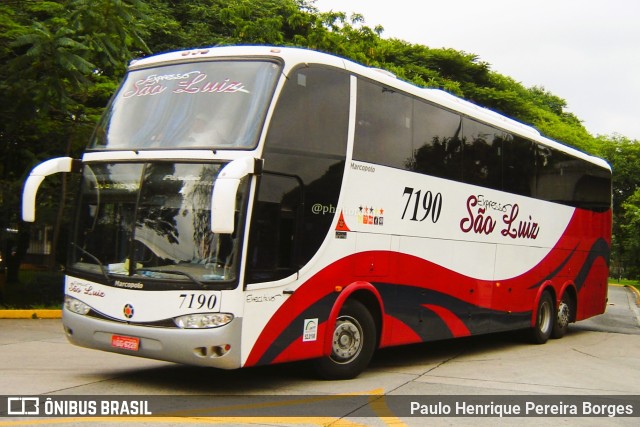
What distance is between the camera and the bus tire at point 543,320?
1534 centimetres

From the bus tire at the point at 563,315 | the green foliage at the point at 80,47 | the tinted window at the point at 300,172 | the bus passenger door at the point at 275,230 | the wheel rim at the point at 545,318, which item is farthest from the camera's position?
the bus tire at the point at 563,315

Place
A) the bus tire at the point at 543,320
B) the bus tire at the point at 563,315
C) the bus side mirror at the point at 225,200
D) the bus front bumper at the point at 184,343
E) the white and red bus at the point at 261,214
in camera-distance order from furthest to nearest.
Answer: the bus tire at the point at 563,315 → the bus tire at the point at 543,320 → the white and red bus at the point at 261,214 → the bus front bumper at the point at 184,343 → the bus side mirror at the point at 225,200

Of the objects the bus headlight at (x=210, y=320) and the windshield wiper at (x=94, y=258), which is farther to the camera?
the windshield wiper at (x=94, y=258)

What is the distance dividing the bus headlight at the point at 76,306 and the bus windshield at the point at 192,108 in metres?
1.76

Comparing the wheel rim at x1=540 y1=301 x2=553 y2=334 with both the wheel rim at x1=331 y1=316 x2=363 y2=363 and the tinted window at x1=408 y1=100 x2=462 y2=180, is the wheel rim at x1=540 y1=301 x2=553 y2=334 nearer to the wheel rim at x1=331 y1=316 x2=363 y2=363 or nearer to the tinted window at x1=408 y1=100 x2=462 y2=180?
the tinted window at x1=408 y1=100 x2=462 y2=180

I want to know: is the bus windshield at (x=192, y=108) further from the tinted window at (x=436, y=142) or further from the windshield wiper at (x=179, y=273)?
the tinted window at (x=436, y=142)

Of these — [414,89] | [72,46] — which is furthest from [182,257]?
[72,46]

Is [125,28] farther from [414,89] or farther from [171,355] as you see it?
[171,355]

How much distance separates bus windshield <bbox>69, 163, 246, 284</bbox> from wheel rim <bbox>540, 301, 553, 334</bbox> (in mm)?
9297

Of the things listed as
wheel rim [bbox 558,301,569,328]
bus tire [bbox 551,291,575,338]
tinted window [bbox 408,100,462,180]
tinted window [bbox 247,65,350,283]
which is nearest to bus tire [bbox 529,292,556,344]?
bus tire [bbox 551,291,575,338]

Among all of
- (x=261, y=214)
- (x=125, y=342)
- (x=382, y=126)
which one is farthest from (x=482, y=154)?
(x=125, y=342)

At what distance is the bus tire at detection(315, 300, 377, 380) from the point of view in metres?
9.54

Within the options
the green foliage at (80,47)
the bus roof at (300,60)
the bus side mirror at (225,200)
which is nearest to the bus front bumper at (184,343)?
the bus side mirror at (225,200)

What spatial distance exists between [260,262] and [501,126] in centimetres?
702
